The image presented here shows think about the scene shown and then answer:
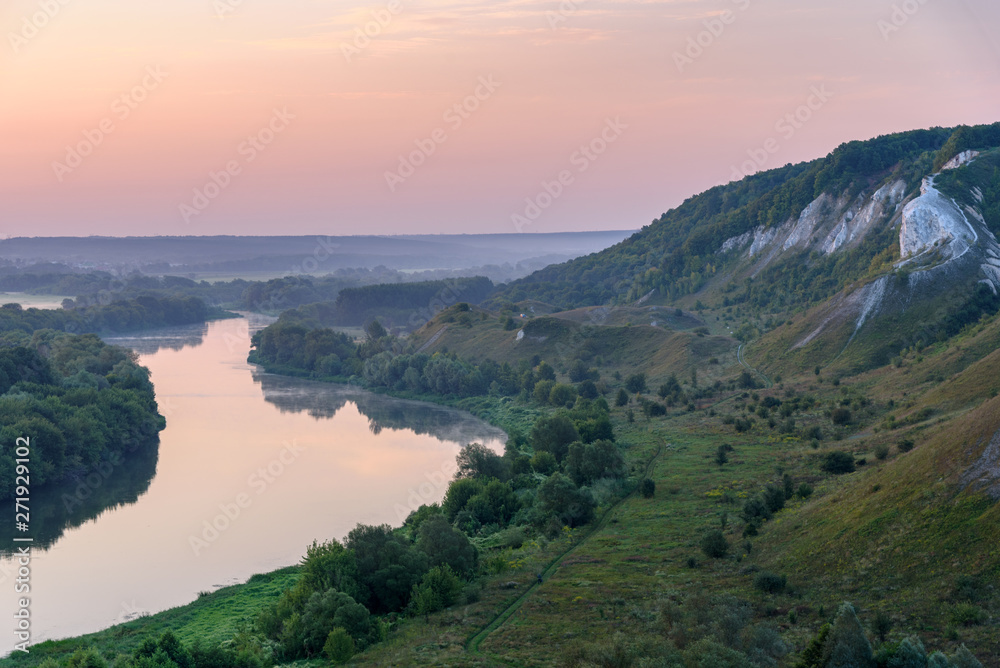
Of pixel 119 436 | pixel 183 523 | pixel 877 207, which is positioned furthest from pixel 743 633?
pixel 877 207

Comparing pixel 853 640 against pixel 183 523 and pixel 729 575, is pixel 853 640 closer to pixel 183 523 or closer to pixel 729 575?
pixel 729 575

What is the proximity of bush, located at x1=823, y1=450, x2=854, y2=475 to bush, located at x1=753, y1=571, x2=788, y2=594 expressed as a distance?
566 inches

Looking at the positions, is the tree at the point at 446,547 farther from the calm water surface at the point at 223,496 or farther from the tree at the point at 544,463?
the tree at the point at 544,463

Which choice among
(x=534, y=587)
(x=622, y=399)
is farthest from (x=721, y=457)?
(x=622, y=399)

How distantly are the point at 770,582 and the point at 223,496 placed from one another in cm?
4211

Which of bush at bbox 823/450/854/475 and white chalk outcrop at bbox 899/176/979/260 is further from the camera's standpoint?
white chalk outcrop at bbox 899/176/979/260

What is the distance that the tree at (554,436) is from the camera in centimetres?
6138

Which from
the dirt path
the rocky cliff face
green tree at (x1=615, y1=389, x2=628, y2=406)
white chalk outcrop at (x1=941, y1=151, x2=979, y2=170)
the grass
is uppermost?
white chalk outcrop at (x1=941, y1=151, x2=979, y2=170)

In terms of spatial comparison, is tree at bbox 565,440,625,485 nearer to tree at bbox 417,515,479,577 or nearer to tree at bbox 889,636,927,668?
tree at bbox 417,515,479,577

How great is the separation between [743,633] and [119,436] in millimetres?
60861

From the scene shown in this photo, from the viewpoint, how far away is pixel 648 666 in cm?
2380

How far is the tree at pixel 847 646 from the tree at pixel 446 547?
1900 centimetres

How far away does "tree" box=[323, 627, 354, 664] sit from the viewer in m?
31.0

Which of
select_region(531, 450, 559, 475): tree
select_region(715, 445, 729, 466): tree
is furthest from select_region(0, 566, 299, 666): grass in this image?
select_region(715, 445, 729, 466): tree
